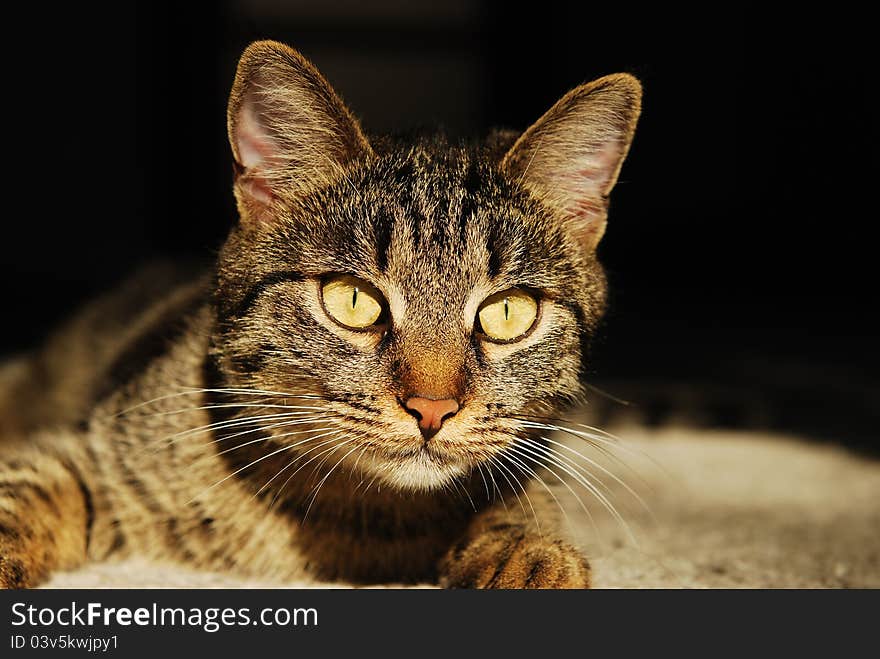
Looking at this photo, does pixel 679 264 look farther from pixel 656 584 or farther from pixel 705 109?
pixel 656 584

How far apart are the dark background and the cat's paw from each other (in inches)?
138

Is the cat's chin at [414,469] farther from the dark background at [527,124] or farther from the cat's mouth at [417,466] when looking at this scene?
the dark background at [527,124]

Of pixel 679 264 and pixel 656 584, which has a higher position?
pixel 679 264

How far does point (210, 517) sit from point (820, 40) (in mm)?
5691

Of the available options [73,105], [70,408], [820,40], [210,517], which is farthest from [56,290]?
[820,40]

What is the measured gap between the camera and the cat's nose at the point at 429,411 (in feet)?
4.73

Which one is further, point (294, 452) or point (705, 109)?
point (705, 109)

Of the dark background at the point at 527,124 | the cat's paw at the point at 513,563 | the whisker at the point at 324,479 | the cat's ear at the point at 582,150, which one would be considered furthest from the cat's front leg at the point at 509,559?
the dark background at the point at 527,124

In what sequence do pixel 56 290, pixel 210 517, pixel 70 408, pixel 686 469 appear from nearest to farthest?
pixel 210 517
pixel 686 469
pixel 70 408
pixel 56 290

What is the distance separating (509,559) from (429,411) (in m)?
0.36

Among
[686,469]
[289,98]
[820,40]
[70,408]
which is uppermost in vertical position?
[820,40]

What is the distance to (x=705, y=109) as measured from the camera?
6.34 m

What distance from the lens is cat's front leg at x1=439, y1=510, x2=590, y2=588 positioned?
5.09ft

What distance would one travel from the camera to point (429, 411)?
1.44 metres
